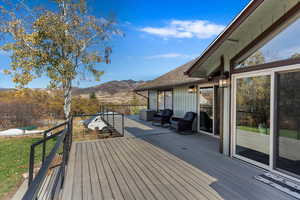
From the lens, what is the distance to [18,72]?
569cm

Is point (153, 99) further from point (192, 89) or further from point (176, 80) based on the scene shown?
point (192, 89)

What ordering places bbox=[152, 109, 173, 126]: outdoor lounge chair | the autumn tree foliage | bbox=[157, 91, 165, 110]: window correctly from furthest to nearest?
the autumn tree foliage → bbox=[157, 91, 165, 110]: window → bbox=[152, 109, 173, 126]: outdoor lounge chair

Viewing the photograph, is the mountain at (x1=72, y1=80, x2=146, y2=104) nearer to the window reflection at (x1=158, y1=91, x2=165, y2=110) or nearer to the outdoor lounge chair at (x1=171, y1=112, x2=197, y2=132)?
the window reflection at (x1=158, y1=91, x2=165, y2=110)

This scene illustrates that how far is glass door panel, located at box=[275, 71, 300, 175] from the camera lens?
2.85 m

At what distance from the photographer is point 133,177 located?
2.80 m

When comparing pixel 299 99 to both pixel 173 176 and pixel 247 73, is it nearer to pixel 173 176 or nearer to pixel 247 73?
pixel 247 73

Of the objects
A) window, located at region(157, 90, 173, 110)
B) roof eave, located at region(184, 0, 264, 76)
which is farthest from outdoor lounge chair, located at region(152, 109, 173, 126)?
roof eave, located at region(184, 0, 264, 76)

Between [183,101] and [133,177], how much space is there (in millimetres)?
5208

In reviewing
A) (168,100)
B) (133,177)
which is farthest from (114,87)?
(133,177)

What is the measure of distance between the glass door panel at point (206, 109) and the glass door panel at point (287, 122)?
2855mm

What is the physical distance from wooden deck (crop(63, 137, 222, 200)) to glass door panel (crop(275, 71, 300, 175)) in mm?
1459

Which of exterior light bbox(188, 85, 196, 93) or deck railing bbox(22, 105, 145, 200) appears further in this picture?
exterior light bbox(188, 85, 196, 93)

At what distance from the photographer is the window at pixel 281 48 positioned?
2598 millimetres

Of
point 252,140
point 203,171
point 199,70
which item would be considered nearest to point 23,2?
point 199,70
